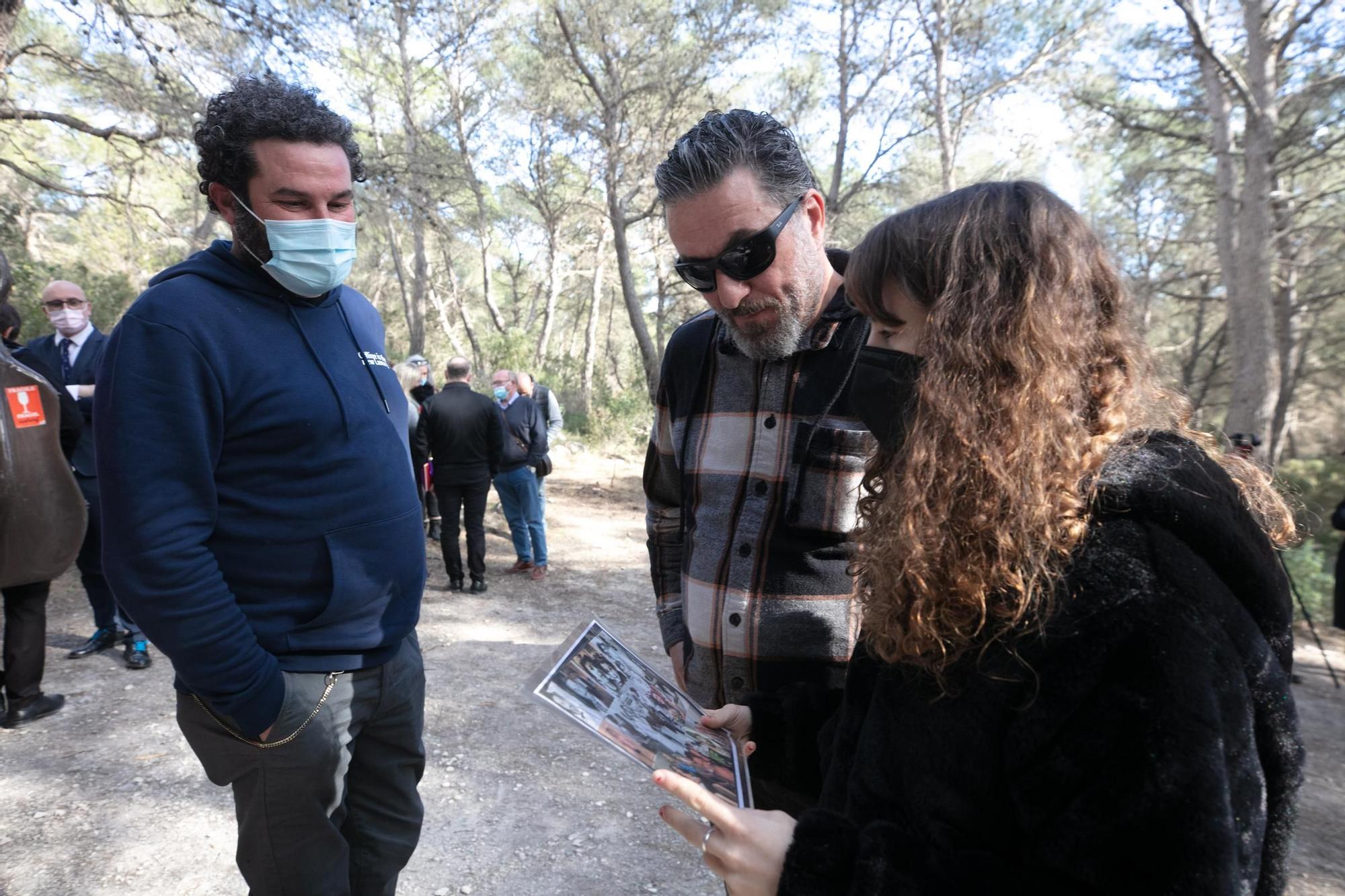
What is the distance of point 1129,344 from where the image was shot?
99 cm

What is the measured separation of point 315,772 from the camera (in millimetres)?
1623

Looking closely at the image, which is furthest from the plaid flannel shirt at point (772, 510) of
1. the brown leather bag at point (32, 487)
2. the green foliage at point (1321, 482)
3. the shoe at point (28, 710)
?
the green foliage at point (1321, 482)

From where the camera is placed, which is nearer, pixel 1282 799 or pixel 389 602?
pixel 1282 799

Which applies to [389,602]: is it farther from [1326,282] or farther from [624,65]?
[1326,282]

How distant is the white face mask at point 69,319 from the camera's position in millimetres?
4422

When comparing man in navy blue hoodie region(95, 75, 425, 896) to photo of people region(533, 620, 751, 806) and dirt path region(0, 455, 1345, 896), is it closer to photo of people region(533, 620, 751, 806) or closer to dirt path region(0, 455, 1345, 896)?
photo of people region(533, 620, 751, 806)

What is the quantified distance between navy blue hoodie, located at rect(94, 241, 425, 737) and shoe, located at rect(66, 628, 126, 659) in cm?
411

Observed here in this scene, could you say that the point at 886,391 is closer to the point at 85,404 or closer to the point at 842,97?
the point at 85,404

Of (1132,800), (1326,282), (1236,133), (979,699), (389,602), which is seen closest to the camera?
(1132,800)

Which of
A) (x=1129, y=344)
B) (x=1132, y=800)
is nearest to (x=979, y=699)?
(x=1132, y=800)

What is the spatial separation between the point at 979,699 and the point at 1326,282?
1513 centimetres

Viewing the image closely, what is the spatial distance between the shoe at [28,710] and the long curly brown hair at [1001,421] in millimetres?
4543

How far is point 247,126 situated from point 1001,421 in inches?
64.4

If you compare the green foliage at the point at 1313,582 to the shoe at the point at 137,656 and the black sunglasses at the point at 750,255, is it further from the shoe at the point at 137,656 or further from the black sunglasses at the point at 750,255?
the shoe at the point at 137,656
